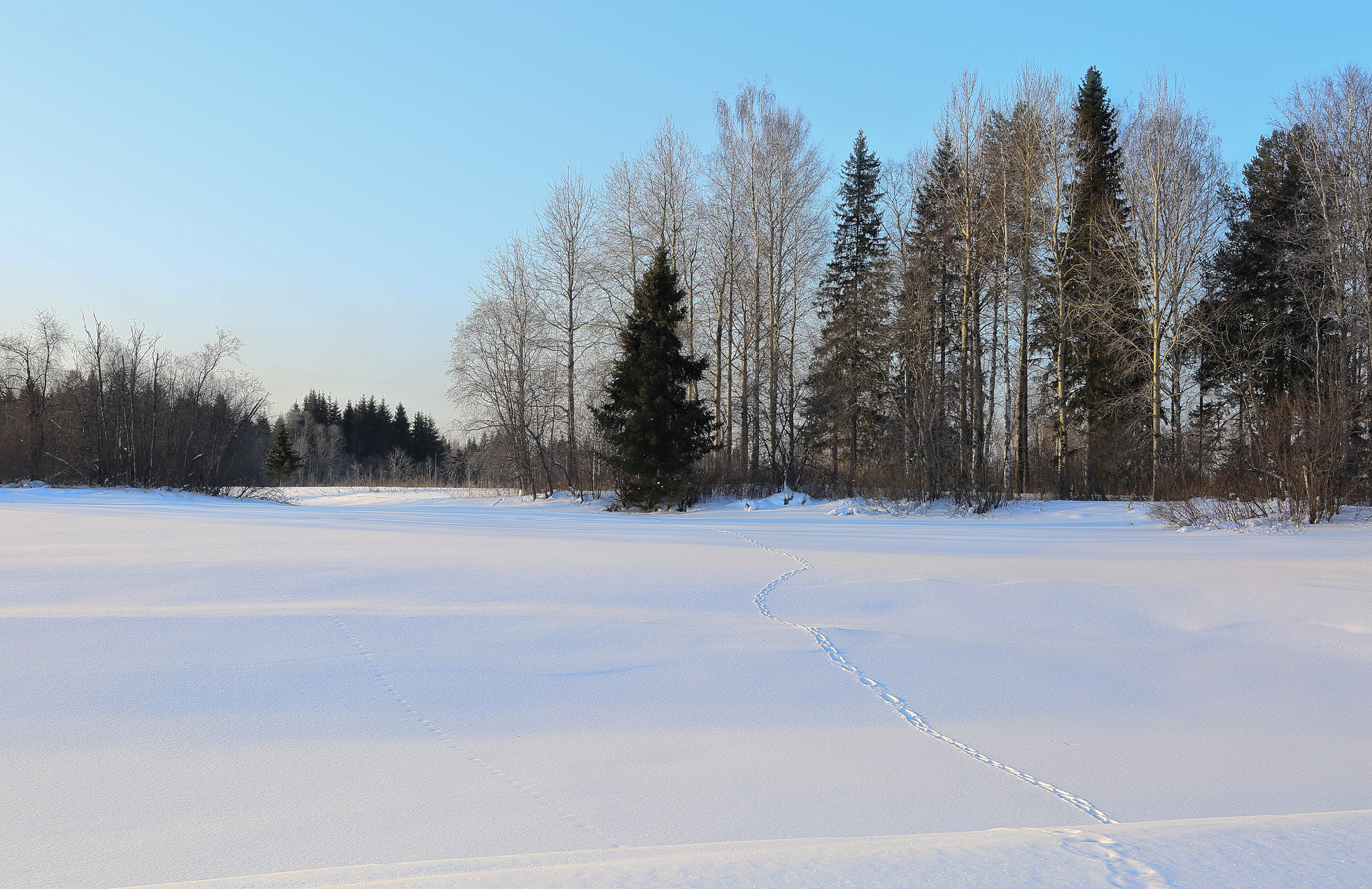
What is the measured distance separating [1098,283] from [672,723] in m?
22.6

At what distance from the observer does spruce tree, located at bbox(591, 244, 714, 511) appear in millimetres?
19656

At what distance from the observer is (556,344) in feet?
84.2

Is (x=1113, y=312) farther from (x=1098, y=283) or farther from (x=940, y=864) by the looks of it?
(x=940, y=864)

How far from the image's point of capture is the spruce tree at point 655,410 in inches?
774

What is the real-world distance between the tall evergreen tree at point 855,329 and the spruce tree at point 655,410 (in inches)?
206

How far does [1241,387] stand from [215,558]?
82.4ft

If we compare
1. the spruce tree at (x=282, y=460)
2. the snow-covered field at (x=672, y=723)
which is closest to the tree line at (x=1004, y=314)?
the snow-covered field at (x=672, y=723)

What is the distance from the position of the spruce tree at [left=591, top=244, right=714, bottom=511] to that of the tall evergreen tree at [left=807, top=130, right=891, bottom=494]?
5221 millimetres

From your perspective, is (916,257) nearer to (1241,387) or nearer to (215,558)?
(1241,387)

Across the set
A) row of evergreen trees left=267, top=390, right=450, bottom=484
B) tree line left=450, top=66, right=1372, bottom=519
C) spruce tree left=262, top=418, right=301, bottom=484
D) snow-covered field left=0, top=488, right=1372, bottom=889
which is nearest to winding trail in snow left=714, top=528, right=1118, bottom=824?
snow-covered field left=0, top=488, right=1372, bottom=889

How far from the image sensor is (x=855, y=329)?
2739cm

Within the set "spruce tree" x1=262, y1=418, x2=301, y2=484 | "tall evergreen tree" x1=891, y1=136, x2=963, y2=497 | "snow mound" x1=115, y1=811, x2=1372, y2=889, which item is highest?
"tall evergreen tree" x1=891, y1=136, x2=963, y2=497

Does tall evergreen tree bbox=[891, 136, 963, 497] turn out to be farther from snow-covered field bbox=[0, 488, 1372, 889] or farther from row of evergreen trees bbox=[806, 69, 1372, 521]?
snow-covered field bbox=[0, 488, 1372, 889]

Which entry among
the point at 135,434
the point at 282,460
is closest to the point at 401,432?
the point at 282,460
